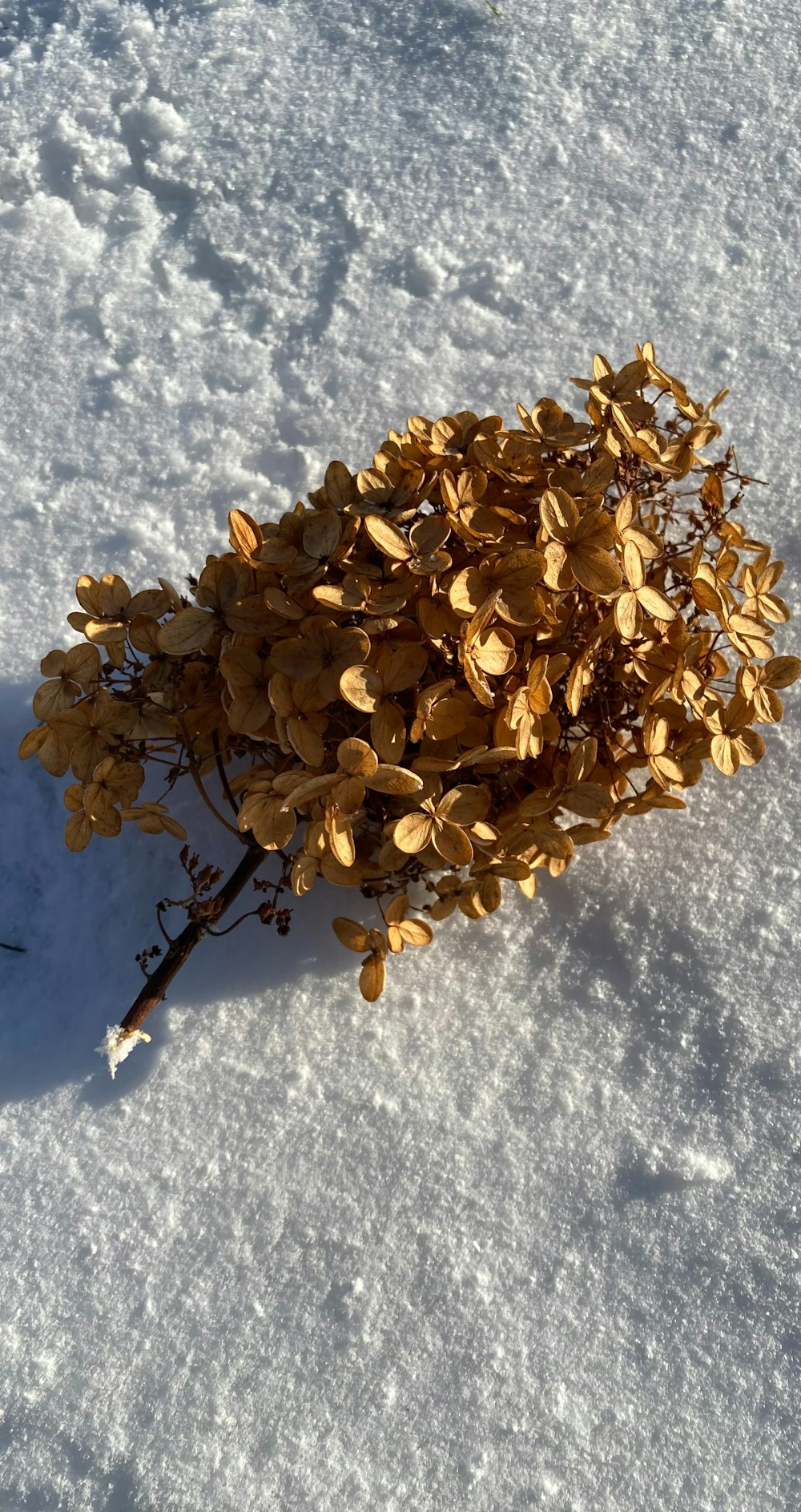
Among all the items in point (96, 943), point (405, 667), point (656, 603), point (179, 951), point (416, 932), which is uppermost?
point (656, 603)

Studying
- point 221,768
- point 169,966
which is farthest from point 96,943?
point 221,768

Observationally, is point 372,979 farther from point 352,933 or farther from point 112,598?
point 112,598

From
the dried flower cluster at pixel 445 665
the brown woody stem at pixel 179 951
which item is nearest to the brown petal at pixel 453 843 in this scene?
the dried flower cluster at pixel 445 665

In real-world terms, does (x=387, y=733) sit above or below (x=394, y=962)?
above

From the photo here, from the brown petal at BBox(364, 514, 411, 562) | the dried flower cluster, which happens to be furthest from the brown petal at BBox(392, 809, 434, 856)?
the brown petal at BBox(364, 514, 411, 562)

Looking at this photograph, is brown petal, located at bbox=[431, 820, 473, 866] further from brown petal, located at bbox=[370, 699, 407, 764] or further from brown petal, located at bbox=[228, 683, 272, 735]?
brown petal, located at bbox=[228, 683, 272, 735]

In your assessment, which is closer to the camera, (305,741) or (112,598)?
(305,741)

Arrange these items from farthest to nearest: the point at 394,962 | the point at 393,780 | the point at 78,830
A: the point at 394,962 < the point at 78,830 < the point at 393,780

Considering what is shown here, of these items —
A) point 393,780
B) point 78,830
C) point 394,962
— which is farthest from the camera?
point 394,962
